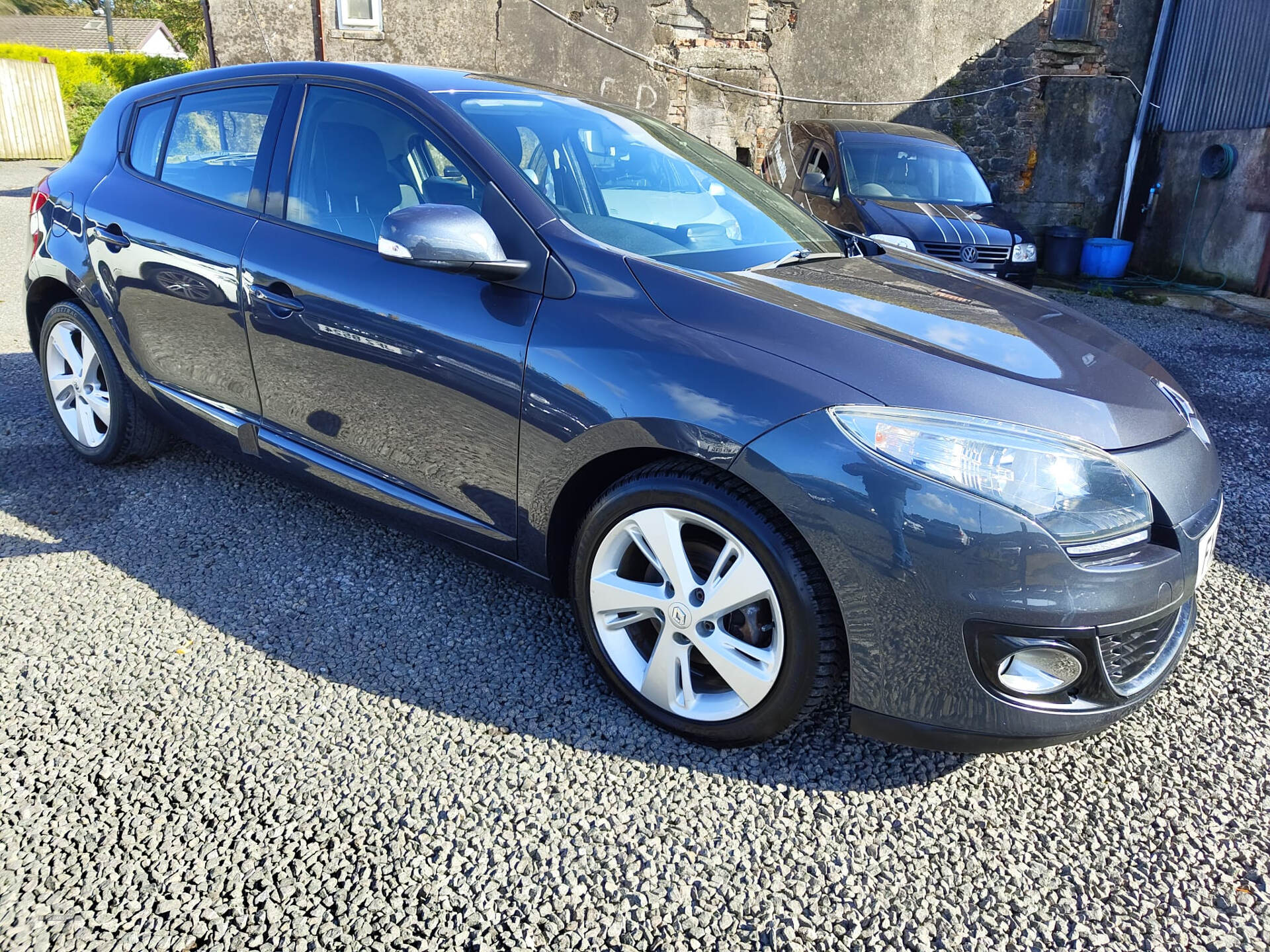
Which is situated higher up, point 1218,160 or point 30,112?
point 1218,160

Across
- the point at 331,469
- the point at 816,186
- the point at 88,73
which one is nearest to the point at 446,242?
the point at 331,469

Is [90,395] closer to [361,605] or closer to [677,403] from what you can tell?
[361,605]

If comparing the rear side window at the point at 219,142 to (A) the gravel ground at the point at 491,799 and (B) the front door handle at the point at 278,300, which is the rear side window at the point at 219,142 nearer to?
(B) the front door handle at the point at 278,300

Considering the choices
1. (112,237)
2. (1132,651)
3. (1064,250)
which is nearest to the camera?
(1132,651)

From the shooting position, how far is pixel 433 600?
280 centimetres

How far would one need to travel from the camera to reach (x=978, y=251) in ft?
24.9

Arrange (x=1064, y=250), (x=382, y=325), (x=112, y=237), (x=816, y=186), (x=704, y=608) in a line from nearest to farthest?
(x=704, y=608) < (x=382, y=325) < (x=112, y=237) < (x=816, y=186) < (x=1064, y=250)

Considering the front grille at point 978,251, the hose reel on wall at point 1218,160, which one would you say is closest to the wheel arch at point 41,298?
the front grille at point 978,251

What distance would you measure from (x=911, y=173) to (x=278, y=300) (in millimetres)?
7356

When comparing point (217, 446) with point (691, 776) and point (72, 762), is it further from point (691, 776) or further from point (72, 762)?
point (691, 776)

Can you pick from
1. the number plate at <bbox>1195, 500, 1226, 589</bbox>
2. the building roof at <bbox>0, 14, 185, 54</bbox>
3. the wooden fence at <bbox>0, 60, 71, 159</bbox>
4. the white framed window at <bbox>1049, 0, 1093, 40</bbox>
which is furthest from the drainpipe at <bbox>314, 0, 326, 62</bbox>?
the building roof at <bbox>0, 14, 185, 54</bbox>

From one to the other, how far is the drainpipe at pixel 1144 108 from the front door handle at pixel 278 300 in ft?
40.6

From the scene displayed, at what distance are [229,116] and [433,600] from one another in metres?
1.90

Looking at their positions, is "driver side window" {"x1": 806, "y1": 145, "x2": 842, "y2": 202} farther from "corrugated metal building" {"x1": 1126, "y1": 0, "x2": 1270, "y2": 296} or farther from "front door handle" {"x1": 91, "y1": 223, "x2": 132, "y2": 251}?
"front door handle" {"x1": 91, "y1": 223, "x2": 132, "y2": 251}
